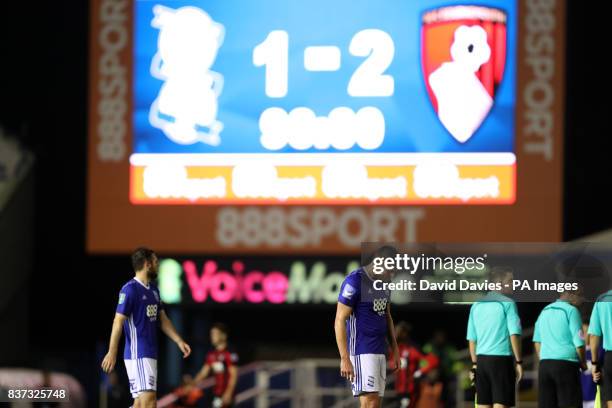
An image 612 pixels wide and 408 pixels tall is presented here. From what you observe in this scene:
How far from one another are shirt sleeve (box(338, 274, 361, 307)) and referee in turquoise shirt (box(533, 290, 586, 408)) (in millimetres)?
1855

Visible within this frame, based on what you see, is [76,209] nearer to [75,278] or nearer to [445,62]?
[75,278]

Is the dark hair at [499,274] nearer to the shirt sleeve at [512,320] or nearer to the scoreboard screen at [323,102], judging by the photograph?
the shirt sleeve at [512,320]

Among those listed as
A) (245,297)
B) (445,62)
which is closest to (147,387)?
(245,297)

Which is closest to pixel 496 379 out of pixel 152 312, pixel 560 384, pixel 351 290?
pixel 560 384

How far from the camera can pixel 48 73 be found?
2330 centimetres

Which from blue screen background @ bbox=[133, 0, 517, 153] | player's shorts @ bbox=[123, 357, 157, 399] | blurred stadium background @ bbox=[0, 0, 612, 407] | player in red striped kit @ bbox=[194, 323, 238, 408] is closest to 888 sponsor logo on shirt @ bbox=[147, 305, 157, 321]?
player's shorts @ bbox=[123, 357, 157, 399]

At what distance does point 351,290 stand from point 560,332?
6.54 feet

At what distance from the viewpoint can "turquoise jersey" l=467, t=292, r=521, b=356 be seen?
12.4m

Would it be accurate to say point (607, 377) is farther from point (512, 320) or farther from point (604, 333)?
point (512, 320)

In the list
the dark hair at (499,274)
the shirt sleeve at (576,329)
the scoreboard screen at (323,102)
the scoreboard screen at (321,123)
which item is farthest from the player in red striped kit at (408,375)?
the shirt sleeve at (576,329)

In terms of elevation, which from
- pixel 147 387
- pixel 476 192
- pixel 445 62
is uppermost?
pixel 445 62

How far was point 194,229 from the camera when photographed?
66.6 feet

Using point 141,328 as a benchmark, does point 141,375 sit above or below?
below

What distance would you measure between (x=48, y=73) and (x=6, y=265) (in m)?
3.22
